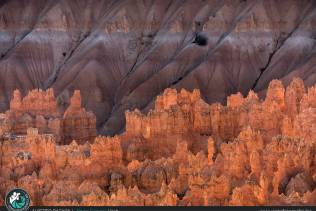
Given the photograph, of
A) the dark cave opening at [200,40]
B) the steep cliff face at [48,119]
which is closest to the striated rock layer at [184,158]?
the steep cliff face at [48,119]

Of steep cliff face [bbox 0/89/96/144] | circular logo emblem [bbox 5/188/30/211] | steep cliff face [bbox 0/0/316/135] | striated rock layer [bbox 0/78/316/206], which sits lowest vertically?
circular logo emblem [bbox 5/188/30/211]

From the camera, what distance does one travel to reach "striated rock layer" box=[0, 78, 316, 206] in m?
21.6

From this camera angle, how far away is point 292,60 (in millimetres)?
61250

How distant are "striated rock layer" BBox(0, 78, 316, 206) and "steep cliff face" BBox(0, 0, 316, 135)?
25.1 meters

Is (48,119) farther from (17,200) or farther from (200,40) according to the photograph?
(200,40)

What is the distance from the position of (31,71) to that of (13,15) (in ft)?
26.8

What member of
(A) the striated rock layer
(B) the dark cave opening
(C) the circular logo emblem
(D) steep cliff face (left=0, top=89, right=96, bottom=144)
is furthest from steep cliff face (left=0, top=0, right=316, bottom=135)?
(C) the circular logo emblem

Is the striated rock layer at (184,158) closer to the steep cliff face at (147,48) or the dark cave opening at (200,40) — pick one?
the steep cliff face at (147,48)

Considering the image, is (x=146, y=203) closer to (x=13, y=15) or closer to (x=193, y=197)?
(x=193, y=197)

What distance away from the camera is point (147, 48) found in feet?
218

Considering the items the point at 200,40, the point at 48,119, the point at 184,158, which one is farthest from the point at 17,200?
the point at 200,40

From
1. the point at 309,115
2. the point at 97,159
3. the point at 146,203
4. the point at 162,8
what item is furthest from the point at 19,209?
the point at 162,8

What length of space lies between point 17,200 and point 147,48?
150 ft

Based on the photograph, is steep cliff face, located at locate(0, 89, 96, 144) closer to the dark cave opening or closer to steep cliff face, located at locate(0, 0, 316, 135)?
steep cliff face, located at locate(0, 0, 316, 135)
